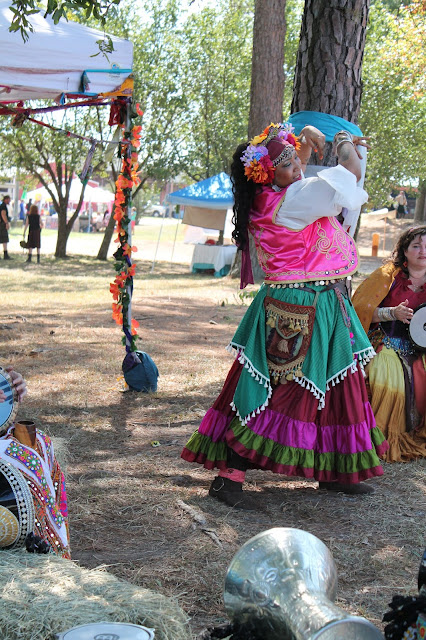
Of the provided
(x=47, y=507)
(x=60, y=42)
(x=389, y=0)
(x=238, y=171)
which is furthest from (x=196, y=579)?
(x=389, y=0)

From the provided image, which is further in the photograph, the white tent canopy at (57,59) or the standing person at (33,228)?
the standing person at (33,228)

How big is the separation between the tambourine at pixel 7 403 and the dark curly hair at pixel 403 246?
296 cm

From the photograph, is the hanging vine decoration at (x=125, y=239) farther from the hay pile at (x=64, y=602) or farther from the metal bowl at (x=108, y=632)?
the metal bowl at (x=108, y=632)

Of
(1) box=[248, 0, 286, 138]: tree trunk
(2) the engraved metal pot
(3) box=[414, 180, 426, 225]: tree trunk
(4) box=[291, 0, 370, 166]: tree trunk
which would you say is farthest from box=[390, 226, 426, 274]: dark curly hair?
(3) box=[414, 180, 426, 225]: tree trunk

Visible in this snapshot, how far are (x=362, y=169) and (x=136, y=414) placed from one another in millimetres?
2678

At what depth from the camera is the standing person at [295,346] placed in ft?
12.4

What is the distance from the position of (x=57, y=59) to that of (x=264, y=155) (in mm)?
2578

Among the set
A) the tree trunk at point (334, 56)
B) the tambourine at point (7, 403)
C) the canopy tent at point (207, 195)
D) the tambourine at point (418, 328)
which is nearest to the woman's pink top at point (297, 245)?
the tambourine at point (418, 328)

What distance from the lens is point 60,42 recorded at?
5574 millimetres

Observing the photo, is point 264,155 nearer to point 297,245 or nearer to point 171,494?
point 297,245

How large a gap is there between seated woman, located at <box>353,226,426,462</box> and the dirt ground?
27 cm

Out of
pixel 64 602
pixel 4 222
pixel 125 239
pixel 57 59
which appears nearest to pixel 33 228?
pixel 4 222

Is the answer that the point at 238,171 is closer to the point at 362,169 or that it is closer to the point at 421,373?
the point at 362,169

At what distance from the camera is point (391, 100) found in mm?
22391
